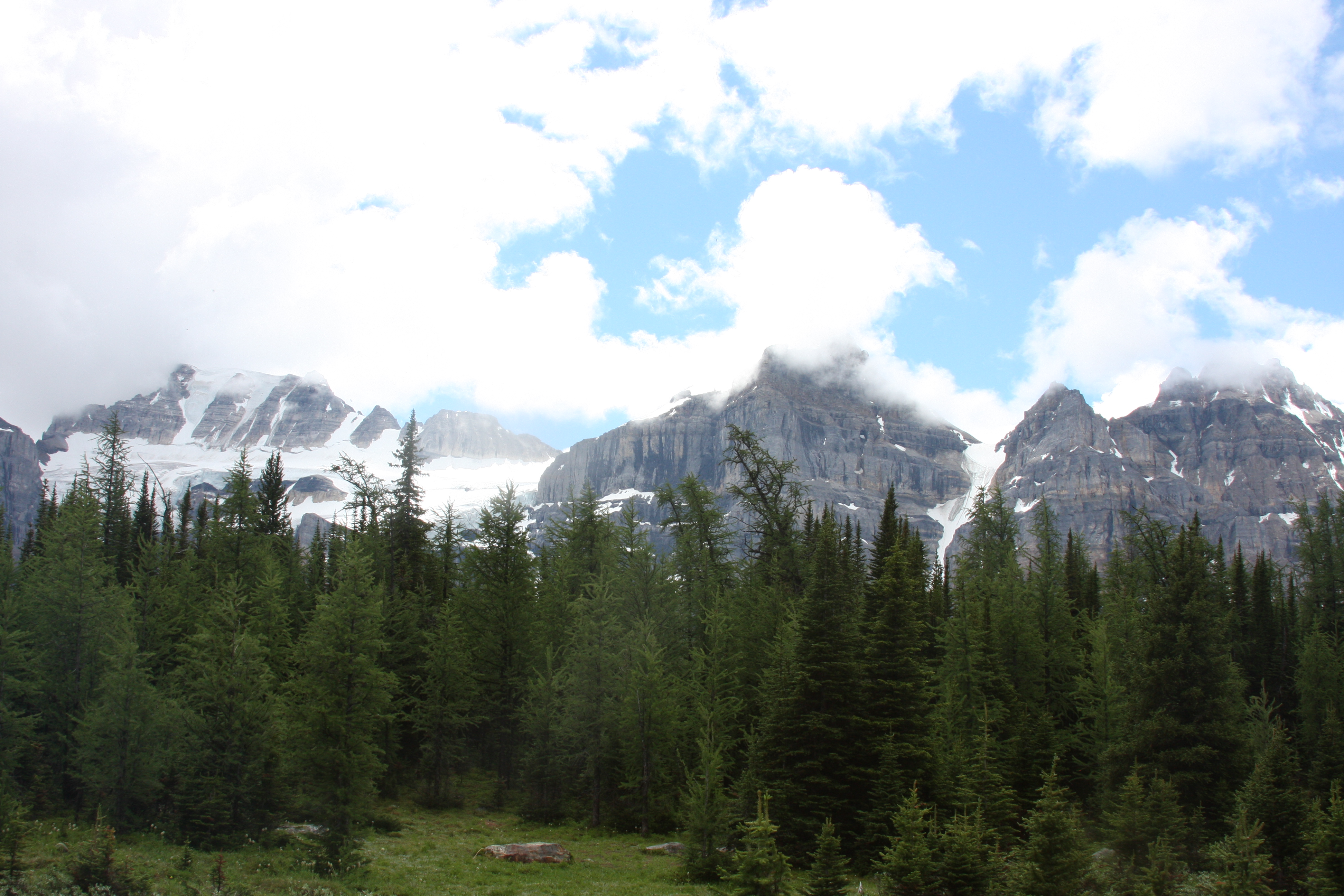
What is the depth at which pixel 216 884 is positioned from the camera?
1916cm

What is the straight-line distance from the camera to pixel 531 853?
25219mm

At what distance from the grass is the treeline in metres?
1.32

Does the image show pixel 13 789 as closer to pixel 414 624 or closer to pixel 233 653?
pixel 233 653

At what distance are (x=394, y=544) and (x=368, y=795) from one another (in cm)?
2865

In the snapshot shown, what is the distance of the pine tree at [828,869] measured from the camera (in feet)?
54.5

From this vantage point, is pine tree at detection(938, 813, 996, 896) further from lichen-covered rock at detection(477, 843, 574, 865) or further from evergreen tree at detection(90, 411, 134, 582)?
evergreen tree at detection(90, 411, 134, 582)

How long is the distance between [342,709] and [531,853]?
7.57 meters

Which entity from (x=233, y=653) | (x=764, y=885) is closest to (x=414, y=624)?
(x=233, y=653)

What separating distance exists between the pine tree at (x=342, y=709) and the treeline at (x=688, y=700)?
11cm

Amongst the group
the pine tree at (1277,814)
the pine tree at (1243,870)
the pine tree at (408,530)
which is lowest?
the pine tree at (1277,814)

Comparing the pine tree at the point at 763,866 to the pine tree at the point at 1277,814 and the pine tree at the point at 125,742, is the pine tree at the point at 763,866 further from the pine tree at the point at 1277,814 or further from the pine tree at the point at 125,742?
the pine tree at the point at 125,742

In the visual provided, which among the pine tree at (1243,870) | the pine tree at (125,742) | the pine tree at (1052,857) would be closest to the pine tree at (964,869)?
the pine tree at (1052,857)

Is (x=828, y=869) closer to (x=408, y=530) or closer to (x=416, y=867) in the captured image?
(x=416, y=867)

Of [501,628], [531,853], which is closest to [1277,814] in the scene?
[531,853]
